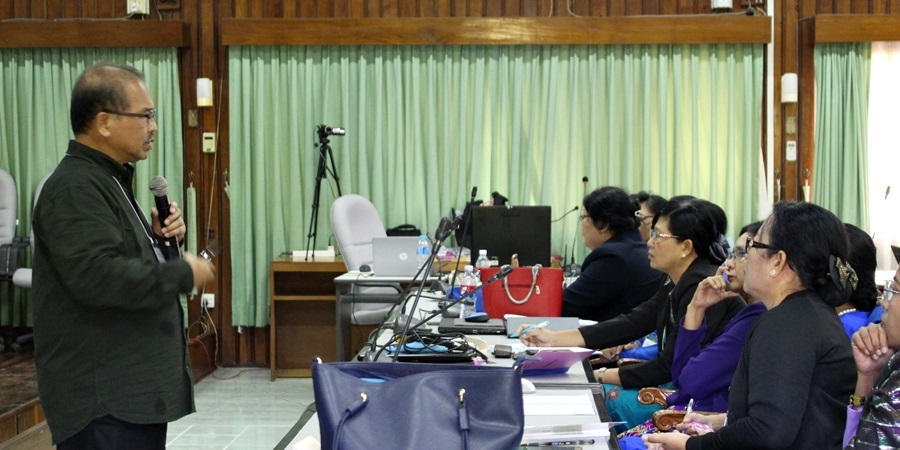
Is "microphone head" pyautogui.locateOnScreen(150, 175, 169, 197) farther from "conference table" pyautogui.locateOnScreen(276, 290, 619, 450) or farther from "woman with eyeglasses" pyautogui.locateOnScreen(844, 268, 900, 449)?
"woman with eyeglasses" pyautogui.locateOnScreen(844, 268, 900, 449)

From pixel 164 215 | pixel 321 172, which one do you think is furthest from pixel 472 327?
pixel 321 172

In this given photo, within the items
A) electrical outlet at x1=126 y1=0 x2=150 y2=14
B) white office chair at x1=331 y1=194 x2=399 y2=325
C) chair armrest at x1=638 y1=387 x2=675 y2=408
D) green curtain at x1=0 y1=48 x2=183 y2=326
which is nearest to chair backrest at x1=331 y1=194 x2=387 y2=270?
white office chair at x1=331 y1=194 x2=399 y2=325

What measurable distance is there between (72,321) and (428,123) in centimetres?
495

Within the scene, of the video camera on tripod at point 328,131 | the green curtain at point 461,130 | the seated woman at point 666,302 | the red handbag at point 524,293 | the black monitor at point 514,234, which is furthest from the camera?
the green curtain at point 461,130

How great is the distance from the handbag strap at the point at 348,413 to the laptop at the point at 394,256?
3.99 m

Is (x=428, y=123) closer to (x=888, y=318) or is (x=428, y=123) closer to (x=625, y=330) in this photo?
(x=625, y=330)

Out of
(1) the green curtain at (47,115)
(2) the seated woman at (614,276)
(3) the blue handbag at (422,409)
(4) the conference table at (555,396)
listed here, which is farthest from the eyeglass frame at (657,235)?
(1) the green curtain at (47,115)

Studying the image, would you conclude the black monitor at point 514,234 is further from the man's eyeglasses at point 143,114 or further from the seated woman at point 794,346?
the man's eyeglasses at point 143,114

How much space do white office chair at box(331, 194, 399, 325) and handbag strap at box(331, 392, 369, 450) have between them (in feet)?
13.8

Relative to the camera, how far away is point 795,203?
2453 mm

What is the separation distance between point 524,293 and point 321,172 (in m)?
3.04

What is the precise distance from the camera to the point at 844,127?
Result: 686 centimetres

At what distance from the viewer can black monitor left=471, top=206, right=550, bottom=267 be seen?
224 inches

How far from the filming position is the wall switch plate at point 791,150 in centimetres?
694
